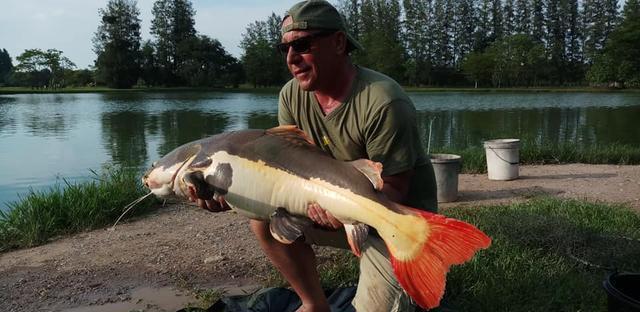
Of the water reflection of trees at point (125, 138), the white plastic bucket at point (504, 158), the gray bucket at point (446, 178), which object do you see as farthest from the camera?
the water reflection of trees at point (125, 138)

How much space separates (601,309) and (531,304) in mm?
402

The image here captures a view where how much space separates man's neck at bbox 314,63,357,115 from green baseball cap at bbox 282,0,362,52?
0.21 meters

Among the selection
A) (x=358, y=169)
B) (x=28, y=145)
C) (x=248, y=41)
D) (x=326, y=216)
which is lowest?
(x=28, y=145)

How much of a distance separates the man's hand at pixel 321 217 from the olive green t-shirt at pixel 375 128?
44cm

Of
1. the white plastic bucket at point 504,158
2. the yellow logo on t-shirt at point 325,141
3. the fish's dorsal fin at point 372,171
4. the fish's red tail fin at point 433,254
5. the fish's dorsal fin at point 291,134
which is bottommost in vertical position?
the white plastic bucket at point 504,158

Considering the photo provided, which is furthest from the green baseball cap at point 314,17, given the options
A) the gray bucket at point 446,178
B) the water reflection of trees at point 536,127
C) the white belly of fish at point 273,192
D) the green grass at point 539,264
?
the water reflection of trees at point 536,127

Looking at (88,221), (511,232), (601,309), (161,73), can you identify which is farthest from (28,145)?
(161,73)

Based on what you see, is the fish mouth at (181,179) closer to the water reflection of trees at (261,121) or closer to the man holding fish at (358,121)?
the man holding fish at (358,121)

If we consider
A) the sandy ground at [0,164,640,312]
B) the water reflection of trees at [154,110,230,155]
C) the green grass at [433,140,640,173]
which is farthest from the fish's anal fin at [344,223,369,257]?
the water reflection of trees at [154,110,230,155]

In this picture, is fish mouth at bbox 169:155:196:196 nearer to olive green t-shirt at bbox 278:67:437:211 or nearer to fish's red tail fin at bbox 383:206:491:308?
olive green t-shirt at bbox 278:67:437:211

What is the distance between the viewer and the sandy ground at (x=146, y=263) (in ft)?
13.1

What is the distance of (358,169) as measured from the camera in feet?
7.67

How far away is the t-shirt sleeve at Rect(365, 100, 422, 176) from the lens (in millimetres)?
2652

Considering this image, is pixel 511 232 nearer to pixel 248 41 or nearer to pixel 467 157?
pixel 467 157
